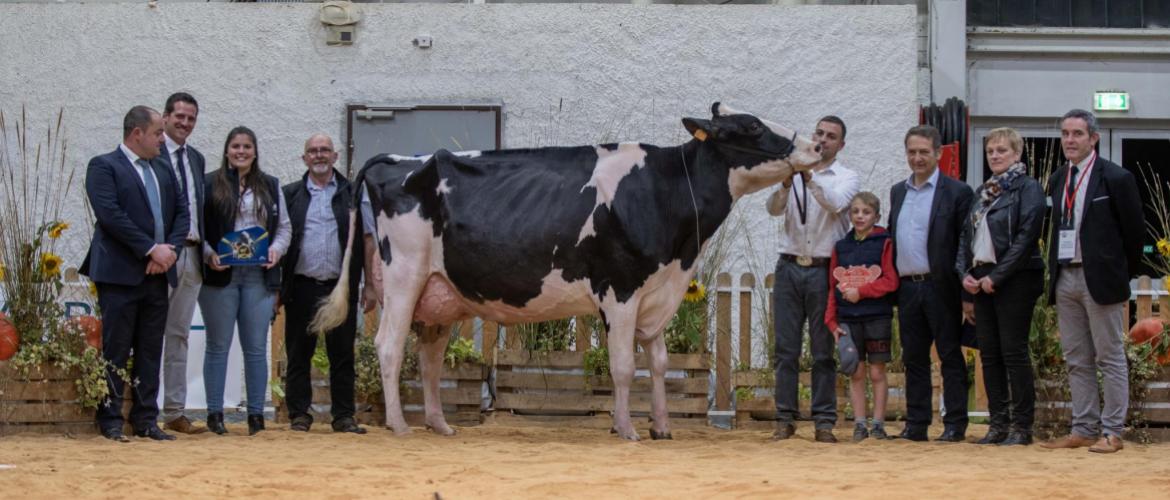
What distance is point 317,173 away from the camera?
978cm

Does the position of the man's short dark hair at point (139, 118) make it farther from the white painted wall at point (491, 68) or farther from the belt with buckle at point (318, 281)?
the white painted wall at point (491, 68)

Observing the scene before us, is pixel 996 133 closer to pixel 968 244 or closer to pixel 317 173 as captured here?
pixel 968 244

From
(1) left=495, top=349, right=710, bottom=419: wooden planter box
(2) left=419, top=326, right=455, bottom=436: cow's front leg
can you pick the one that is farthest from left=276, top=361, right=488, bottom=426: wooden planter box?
(2) left=419, top=326, right=455, bottom=436: cow's front leg

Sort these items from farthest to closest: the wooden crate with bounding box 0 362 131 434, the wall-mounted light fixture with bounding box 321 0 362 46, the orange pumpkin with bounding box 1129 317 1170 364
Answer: the wall-mounted light fixture with bounding box 321 0 362 46, the orange pumpkin with bounding box 1129 317 1170 364, the wooden crate with bounding box 0 362 131 434

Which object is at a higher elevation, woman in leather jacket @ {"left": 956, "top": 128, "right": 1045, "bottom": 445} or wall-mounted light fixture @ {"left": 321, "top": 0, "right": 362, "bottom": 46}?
wall-mounted light fixture @ {"left": 321, "top": 0, "right": 362, "bottom": 46}

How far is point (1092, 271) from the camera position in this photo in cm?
856

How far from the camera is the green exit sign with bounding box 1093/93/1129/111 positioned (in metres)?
15.4

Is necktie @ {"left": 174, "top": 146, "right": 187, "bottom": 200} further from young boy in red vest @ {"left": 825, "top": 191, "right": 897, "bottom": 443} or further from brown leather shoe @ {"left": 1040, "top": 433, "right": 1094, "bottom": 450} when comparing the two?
brown leather shoe @ {"left": 1040, "top": 433, "right": 1094, "bottom": 450}

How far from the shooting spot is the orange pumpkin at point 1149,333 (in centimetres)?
962

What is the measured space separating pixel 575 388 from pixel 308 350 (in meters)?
1.82

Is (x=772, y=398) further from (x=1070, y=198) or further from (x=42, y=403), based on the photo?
(x=42, y=403)

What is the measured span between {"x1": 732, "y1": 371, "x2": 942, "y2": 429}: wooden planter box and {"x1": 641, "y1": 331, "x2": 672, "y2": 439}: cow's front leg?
1.37 meters

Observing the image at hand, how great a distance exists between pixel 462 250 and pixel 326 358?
174cm

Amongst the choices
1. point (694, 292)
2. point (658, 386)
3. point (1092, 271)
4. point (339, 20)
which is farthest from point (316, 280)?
point (339, 20)
